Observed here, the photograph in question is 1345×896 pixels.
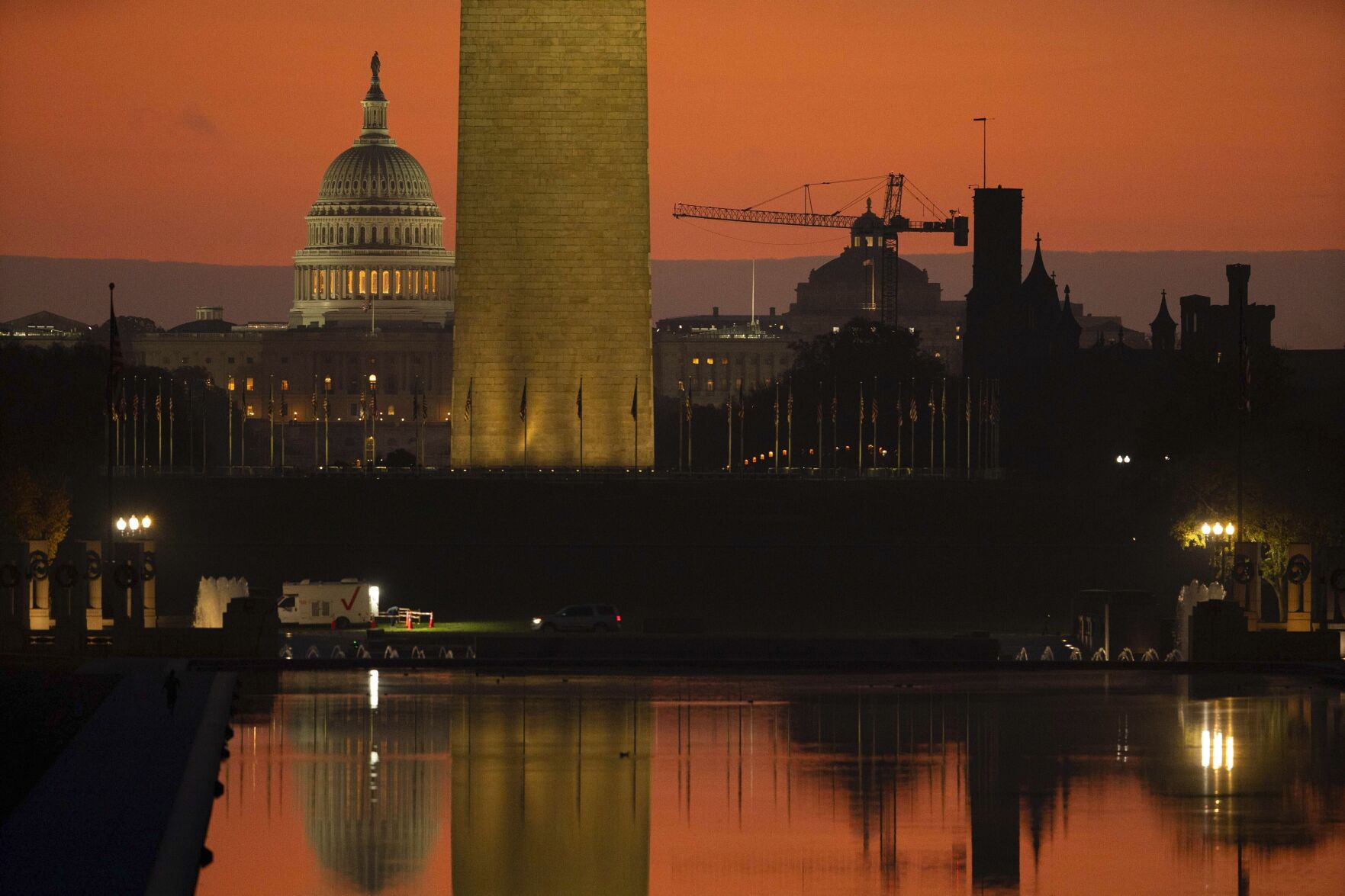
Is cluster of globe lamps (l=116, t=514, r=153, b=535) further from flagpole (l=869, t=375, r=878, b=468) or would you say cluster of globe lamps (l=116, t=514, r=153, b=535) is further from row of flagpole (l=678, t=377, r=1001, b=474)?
row of flagpole (l=678, t=377, r=1001, b=474)

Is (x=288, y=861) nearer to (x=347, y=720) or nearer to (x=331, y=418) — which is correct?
(x=347, y=720)

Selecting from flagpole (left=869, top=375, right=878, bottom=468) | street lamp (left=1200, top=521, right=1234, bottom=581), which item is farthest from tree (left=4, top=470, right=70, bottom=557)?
flagpole (left=869, top=375, right=878, bottom=468)

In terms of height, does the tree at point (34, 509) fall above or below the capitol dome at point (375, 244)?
below

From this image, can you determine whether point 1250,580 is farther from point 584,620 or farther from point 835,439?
point 835,439

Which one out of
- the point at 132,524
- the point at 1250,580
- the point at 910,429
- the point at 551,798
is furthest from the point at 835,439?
the point at 551,798

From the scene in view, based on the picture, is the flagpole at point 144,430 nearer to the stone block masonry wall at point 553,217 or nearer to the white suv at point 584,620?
the stone block masonry wall at point 553,217

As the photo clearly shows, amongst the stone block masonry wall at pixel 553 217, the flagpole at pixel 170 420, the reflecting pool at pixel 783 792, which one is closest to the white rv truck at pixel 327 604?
the stone block masonry wall at pixel 553 217

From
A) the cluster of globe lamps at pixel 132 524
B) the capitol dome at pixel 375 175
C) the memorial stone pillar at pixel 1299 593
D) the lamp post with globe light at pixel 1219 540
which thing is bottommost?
the memorial stone pillar at pixel 1299 593
